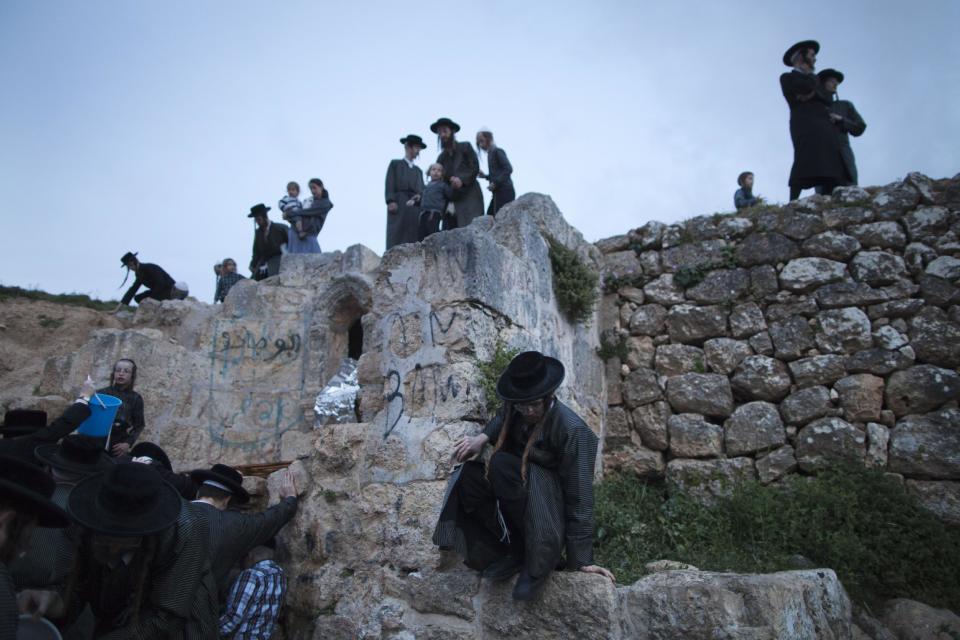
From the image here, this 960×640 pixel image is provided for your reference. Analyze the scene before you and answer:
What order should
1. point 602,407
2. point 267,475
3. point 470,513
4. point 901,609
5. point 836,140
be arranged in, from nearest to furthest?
1. point 470,513
2. point 901,609
3. point 267,475
4. point 602,407
5. point 836,140

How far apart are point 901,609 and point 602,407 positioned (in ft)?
8.60

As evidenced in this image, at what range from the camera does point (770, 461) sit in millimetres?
5535

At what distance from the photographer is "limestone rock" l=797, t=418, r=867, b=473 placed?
17.5ft

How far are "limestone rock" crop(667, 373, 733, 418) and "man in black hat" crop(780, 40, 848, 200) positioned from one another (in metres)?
2.05

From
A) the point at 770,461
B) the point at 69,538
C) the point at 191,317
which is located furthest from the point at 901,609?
the point at 191,317

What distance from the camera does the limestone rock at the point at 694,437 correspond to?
578 centimetres

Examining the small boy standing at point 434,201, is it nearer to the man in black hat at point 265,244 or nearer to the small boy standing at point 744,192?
the man in black hat at point 265,244

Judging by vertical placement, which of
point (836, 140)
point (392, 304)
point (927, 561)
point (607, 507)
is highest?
point (836, 140)

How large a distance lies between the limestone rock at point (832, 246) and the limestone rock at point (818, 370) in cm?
88

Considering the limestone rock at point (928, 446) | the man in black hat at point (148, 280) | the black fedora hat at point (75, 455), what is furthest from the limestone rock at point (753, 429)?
the man in black hat at point (148, 280)

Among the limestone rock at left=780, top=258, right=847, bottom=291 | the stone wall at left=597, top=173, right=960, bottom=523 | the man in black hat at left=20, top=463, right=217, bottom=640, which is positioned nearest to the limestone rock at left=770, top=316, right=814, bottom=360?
the stone wall at left=597, top=173, right=960, bottom=523

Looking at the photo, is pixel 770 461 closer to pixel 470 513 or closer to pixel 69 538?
pixel 470 513

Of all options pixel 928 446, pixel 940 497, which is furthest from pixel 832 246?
pixel 940 497

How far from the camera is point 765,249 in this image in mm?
6207
